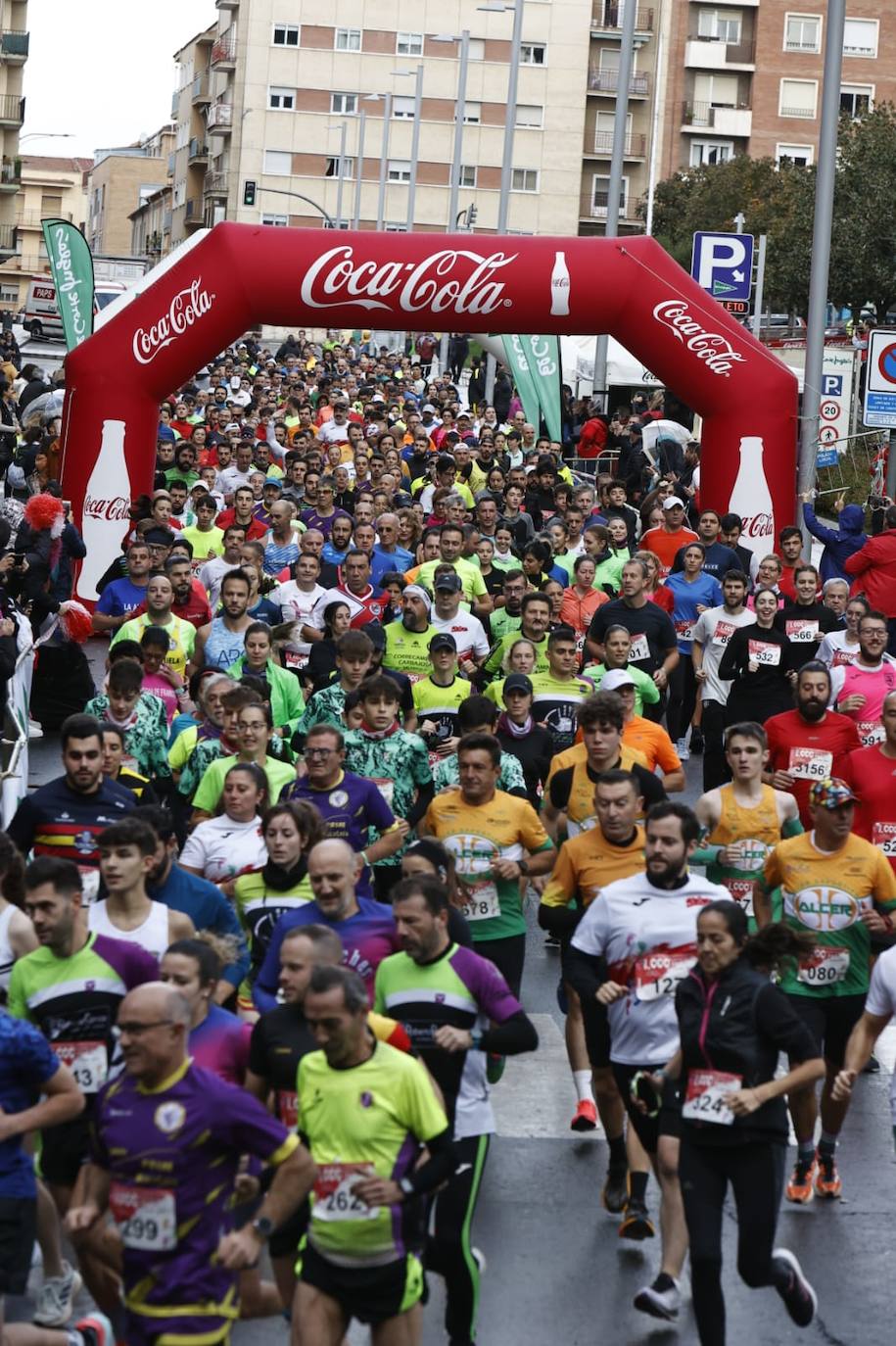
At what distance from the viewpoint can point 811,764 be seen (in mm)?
11203

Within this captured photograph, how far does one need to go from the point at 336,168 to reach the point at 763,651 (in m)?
89.5

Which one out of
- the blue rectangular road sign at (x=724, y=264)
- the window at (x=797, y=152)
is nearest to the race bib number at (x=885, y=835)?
the blue rectangular road sign at (x=724, y=264)

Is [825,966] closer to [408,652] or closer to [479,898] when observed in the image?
[479,898]

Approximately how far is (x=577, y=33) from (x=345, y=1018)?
9738 cm

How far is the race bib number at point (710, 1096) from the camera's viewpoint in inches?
272

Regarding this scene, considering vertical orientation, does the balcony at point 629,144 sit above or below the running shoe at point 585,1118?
above

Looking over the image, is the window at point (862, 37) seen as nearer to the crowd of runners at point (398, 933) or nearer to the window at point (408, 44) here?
the window at point (408, 44)

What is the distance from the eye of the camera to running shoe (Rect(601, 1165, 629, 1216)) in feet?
27.9

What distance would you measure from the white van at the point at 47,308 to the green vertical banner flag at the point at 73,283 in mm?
26287

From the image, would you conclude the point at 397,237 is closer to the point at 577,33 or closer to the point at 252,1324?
the point at 252,1324

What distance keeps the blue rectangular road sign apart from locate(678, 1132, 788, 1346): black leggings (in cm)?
1828

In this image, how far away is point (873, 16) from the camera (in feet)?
290

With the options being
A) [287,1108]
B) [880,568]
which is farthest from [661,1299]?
[880,568]

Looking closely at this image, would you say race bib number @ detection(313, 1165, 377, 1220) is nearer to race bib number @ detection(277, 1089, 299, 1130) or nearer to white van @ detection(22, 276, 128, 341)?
race bib number @ detection(277, 1089, 299, 1130)
